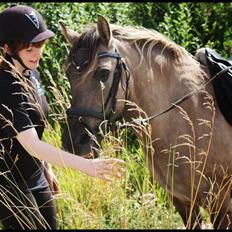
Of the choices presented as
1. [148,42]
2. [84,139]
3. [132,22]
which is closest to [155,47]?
[148,42]

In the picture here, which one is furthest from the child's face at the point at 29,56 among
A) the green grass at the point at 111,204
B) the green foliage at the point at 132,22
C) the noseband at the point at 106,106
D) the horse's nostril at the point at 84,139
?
the green foliage at the point at 132,22

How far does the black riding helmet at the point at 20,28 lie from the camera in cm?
348

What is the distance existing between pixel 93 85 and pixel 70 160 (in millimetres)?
622

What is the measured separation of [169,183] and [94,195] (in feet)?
2.44

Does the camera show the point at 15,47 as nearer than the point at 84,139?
Yes

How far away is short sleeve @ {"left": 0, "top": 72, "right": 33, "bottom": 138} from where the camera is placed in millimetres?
3328

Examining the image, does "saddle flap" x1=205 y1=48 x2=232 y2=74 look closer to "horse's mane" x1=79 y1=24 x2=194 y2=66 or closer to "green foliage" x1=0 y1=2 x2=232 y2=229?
"horse's mane" x1=79 y1=24 x2=194 y2=66

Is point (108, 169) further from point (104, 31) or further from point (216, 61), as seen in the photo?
point (216, 61)

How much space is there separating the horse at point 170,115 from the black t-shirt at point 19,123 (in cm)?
24

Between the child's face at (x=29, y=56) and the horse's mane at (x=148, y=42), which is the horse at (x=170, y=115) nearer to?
the horse's mane at (x=148, y=42)

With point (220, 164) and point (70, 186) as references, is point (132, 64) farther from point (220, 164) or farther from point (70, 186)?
point (70, 186)

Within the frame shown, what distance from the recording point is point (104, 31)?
3607mm

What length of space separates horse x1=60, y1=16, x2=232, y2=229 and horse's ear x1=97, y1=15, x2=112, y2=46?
0.04 metres

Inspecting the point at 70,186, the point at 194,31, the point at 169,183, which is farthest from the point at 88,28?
the point at 194,31
